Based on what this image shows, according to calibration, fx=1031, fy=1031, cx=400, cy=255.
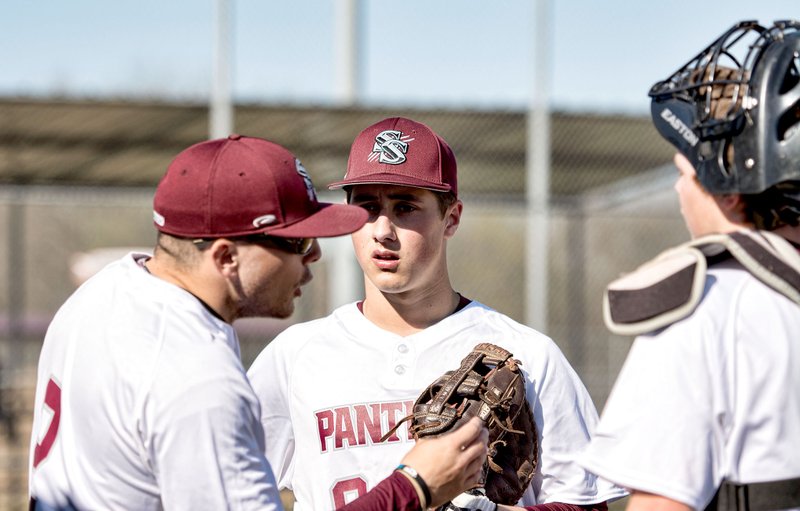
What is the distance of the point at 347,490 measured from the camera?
297cm

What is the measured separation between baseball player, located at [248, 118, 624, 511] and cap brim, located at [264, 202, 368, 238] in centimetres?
61

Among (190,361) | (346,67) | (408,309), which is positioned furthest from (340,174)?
(190,361)

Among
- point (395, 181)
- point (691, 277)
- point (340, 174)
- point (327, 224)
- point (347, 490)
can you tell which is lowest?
point (347, 490)

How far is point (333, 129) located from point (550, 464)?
6.20 metres

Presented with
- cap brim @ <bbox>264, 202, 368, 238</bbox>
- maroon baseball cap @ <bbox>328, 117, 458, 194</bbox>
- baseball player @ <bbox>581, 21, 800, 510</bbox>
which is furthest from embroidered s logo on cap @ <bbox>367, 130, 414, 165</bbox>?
baseball player @ <bbox>581, 21, 800, 510</bbox>

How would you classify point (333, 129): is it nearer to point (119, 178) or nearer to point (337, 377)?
point (119, 178)

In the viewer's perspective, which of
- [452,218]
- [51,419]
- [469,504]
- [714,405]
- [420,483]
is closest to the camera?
[714,405]

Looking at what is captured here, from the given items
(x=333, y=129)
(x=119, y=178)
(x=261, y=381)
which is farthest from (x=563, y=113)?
(x=261, y=381)

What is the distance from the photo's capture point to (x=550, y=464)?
3.00m

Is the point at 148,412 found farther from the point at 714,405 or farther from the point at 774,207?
the point at 774,207

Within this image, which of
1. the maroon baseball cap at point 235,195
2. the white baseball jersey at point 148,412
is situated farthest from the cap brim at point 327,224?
the white baseball jersey at point 148,412

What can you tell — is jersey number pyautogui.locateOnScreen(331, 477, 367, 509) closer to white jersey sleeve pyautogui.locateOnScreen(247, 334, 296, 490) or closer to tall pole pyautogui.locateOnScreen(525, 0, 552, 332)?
white jersey sleeve pyautogui.locateOnScreen(247, 334, 296, 490)

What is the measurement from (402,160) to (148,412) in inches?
54.7

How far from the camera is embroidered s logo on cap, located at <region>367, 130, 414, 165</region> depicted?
3.20 m
